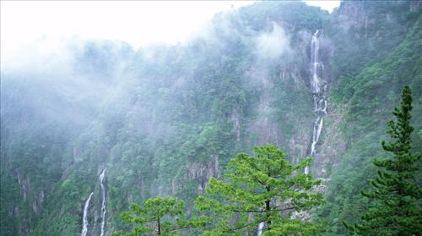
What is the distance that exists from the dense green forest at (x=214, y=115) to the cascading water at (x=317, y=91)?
0.91 ft

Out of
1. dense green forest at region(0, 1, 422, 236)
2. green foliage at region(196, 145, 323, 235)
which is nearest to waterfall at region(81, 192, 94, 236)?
dense green forest at region(0, 1, 422, 236)

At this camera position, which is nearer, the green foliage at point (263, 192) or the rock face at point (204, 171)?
the green foliage at point (263, 192)

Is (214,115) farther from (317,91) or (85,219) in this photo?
(85,219)

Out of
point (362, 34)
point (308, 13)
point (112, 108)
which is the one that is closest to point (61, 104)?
point (112, 108)

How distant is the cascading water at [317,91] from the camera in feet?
269

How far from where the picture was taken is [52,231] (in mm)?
97875

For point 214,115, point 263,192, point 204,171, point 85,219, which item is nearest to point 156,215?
point 263,192

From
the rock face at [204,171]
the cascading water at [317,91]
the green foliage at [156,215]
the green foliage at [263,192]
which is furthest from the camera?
the rock face at [204,171]

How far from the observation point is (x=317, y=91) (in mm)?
91750

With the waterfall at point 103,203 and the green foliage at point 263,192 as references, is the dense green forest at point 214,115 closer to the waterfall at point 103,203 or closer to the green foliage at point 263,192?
the waterfall at point 103,203

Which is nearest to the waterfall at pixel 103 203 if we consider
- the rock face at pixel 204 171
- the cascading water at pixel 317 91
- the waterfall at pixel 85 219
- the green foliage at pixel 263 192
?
the waterfall at pixel 85 219

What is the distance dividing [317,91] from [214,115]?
22606 millimetres

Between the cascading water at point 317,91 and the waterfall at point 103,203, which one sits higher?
the cascading water at point 317,91

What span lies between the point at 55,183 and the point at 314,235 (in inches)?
4163
